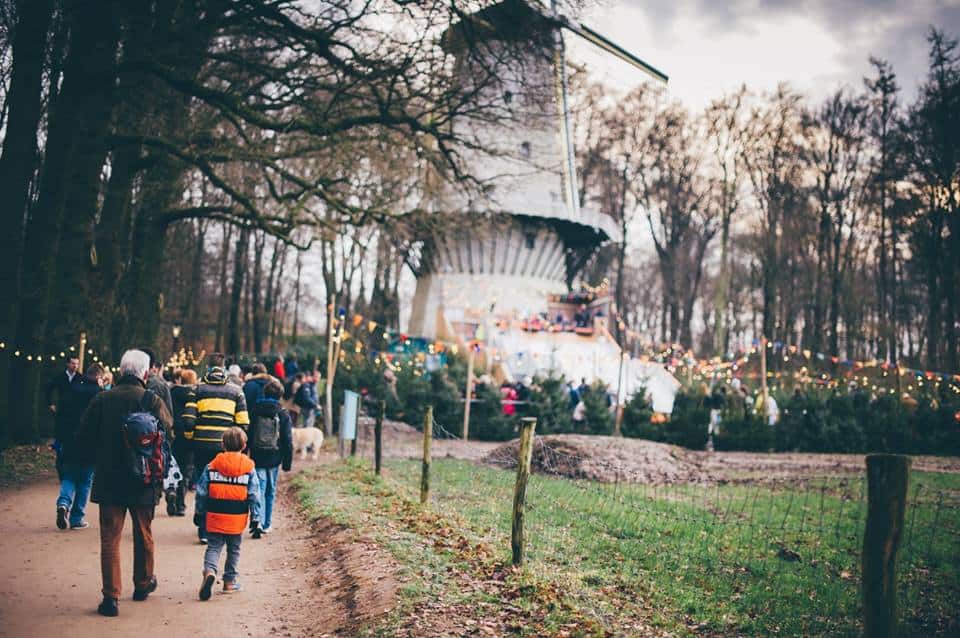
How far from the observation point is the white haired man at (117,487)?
648 centimetres

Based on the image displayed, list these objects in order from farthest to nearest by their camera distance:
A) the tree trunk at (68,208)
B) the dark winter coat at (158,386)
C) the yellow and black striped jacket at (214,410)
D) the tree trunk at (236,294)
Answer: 1. the tree trunk at (236,294)
2. the tree trunk at (68,208)
3. the dark winter coat at (158,386)
4. the yellow and black striped jacket at (214,410)

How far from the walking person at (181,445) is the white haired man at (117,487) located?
3.19m

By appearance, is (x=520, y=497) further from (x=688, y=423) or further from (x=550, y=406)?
(x=688, y=423)

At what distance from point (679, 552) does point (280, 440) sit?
15.8ft

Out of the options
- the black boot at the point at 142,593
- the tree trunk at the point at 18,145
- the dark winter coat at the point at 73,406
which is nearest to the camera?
the black boot at the point at 142,593

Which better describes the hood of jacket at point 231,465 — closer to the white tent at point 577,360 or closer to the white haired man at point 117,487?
the white haired man at point 117,487

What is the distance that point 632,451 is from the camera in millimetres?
17203

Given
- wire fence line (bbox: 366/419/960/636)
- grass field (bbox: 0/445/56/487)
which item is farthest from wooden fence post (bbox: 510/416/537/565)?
grass field (bbox: 0/445/56/487)

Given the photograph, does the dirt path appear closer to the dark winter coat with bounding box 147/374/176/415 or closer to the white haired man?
the white haired man

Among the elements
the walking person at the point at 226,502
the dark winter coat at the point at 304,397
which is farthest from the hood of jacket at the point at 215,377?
the dark winter coat at the point at 304,397

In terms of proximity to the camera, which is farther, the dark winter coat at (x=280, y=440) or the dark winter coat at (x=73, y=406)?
the dark winter coat at (x=73, y=406)

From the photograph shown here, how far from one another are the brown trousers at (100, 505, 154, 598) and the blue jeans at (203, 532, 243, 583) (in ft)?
1.50

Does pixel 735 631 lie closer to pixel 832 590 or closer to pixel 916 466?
pixel 832 590

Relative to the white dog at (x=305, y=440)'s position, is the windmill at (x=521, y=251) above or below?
above
